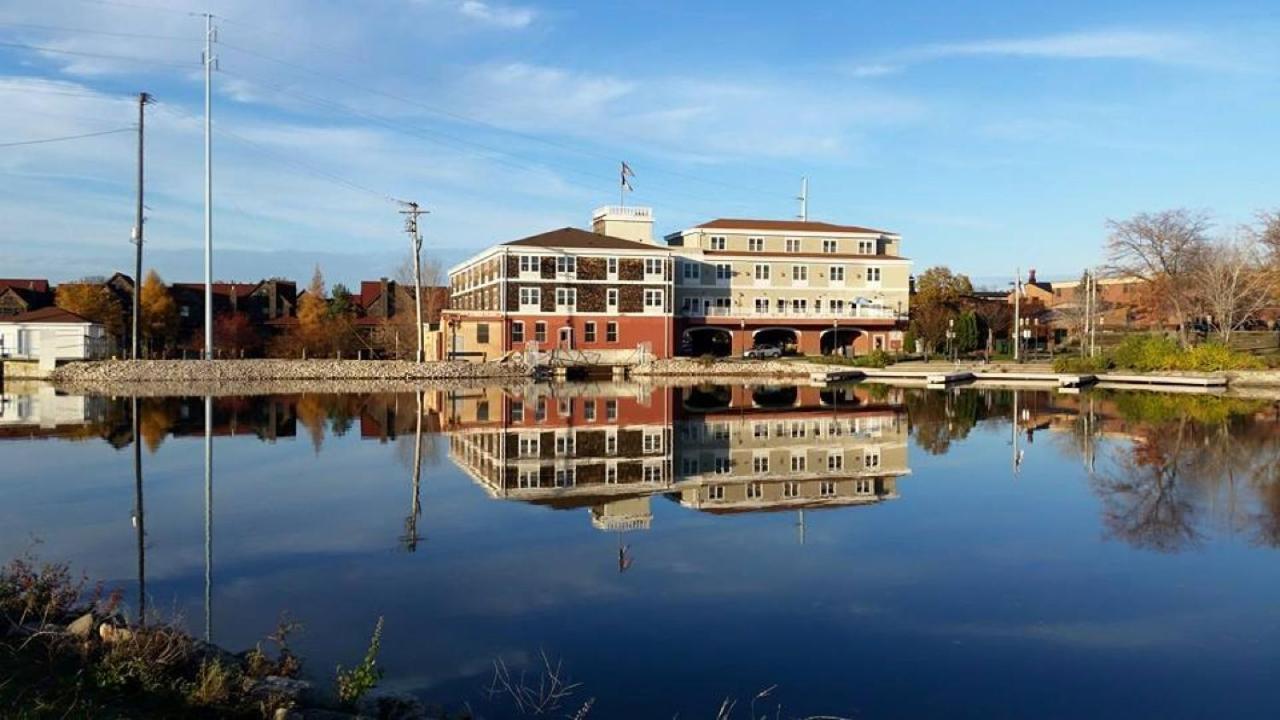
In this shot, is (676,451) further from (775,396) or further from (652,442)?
(775,396)

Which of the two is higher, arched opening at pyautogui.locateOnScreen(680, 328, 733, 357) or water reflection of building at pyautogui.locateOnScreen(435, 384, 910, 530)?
arched opening at pyautogui.locateOnScreen(680, 328, 733, 357)

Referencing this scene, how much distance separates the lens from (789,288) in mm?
64812

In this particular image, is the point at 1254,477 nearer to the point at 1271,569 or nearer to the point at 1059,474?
the point at 1059,474

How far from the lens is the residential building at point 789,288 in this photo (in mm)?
63750

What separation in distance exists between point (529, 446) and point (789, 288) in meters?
44.3

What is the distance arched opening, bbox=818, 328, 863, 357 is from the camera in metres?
66.2

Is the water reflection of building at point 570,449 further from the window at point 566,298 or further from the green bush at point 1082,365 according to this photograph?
the green bush at point 1082,365

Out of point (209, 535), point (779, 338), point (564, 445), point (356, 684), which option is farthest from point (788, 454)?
point (779, 338)

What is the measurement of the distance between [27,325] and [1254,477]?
188 ft

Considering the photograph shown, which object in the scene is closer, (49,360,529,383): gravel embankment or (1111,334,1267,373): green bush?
(49,360,529,383): gravel embankment

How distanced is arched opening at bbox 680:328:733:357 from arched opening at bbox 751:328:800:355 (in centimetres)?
193

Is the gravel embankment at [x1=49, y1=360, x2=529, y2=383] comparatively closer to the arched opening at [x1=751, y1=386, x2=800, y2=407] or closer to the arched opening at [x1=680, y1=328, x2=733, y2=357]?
the arched opening at [x1=751, y1=386, x2=800, y2=407]

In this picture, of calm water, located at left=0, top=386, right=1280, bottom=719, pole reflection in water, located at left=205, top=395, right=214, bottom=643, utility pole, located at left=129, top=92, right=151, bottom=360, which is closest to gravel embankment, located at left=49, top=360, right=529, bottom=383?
utility pole, located at left=129, top=92, right=151, bottom=360

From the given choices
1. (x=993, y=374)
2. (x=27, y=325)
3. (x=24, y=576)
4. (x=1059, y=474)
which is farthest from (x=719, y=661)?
(x=27, y=325)
